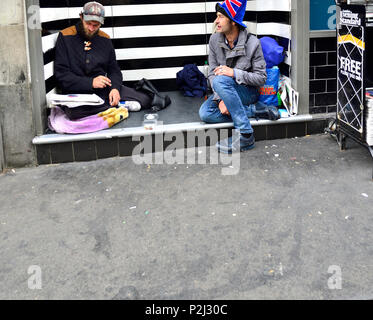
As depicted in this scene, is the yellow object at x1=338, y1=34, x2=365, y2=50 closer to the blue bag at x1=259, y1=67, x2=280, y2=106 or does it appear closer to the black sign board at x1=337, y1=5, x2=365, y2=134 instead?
the black sign board at x1=337, y1=5, x2=365, y2=134

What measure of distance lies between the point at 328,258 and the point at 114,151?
2525mm

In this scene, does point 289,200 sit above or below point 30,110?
below

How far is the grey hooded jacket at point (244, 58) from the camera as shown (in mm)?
4695

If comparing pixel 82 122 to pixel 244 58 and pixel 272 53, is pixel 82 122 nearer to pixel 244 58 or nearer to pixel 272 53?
pixel 244 58

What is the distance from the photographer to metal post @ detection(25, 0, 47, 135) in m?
4.41

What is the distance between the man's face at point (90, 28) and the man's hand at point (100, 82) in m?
0.50

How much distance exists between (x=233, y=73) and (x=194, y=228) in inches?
77.8

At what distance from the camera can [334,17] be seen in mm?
4789

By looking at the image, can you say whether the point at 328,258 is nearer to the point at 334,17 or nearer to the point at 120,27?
the point at 334,17

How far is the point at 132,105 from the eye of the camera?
5.51 metres

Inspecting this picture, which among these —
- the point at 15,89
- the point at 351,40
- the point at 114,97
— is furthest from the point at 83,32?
the point at 351,40
